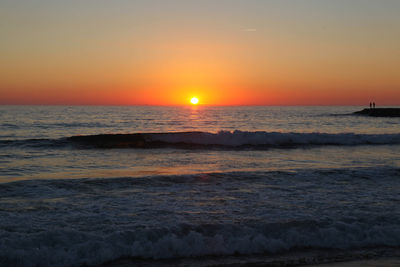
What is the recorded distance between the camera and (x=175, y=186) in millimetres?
9000

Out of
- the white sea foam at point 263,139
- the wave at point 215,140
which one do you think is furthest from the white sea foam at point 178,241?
the white sea foam at point 263,139

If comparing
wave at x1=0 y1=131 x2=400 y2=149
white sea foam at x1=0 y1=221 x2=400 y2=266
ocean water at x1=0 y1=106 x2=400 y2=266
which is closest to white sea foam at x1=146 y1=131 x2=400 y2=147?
wave at x1=0 y1=131 x2=400 y2=149

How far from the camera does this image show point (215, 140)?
67.4 ft

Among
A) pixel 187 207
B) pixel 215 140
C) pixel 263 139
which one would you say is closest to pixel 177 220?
pixel 187 207

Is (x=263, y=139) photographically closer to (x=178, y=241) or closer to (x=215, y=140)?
(x=215, y=140)

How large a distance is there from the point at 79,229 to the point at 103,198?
2054mm

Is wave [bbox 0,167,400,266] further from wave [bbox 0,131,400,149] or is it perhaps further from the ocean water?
wave [bbox 0,131,400,149]

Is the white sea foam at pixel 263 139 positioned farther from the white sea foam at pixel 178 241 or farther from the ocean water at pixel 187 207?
→ the white sea foam at pixel 178 241

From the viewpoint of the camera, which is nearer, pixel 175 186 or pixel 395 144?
pixel 175 186

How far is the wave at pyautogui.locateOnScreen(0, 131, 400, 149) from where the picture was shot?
747 inches

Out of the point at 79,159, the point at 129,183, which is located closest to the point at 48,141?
the point at 79,159

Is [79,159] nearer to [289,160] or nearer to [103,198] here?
[103,198]

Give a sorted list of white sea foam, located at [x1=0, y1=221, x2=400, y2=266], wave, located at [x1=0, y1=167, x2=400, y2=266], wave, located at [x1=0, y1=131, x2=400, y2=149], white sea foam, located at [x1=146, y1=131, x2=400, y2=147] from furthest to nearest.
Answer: white sea foam, located at [x1=146, y1=131, x2=400, y2=147]
wave, located at [x1=0, y1=131, x2=400, y2=149]
wave, located at [x1=0, y1=167, x2=400, y2=266]
white sea foam, located at [x1=0, y1=221, x2=400, y2=266]

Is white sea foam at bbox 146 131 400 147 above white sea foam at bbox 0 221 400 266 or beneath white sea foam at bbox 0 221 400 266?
above
